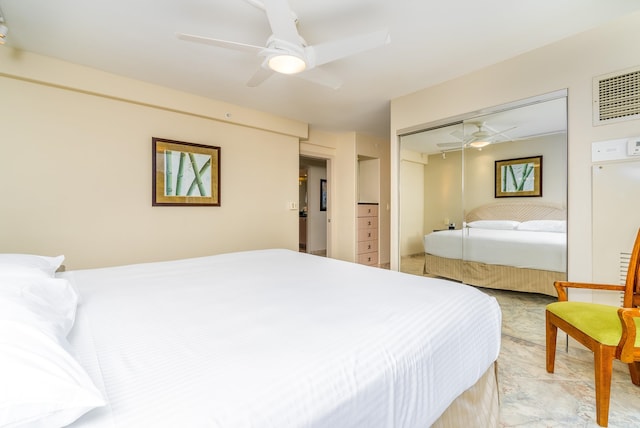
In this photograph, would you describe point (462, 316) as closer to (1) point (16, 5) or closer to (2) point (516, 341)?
(2) point (516, 341)

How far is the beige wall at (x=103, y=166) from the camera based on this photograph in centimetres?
229

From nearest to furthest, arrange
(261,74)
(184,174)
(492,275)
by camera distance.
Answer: (261,74) → (492,275) → (184,174)

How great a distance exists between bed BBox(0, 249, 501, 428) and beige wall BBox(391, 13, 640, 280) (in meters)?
1.37

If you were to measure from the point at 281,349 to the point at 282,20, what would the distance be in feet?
5.29

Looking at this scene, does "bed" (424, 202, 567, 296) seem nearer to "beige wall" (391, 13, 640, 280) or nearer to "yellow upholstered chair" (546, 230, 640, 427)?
"beige wall" (391, 13, 640, 280)

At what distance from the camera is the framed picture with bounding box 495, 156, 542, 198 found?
7.89 feet

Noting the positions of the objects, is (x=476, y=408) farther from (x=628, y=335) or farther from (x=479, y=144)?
(x=479, y=144)

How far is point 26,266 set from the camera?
1241mm

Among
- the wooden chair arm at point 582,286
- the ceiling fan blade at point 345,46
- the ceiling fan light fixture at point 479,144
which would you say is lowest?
the wooden chair arm at point 582,286

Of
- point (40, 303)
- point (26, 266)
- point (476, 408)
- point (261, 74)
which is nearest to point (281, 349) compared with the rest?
point (40, 303)

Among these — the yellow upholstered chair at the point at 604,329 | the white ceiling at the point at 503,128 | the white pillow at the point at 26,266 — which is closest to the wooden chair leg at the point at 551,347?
the yellow upholstered chair at the point at 604,329

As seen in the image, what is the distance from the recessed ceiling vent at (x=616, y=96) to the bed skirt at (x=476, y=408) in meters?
1.95

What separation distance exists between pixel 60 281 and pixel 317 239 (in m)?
5.43

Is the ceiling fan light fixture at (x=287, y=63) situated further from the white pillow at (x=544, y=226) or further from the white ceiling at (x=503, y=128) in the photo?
the white pillow at (x=544, y=226)
